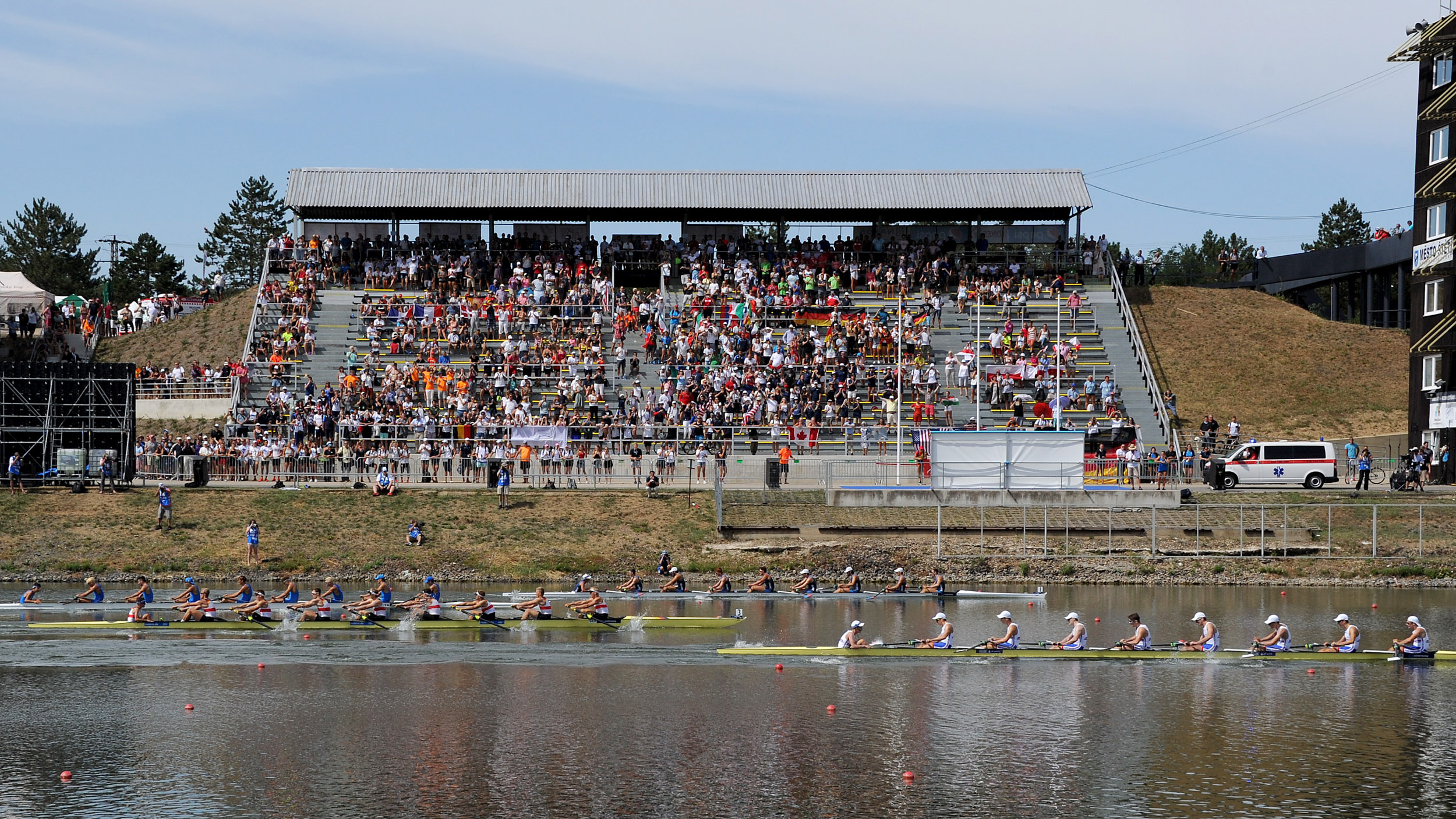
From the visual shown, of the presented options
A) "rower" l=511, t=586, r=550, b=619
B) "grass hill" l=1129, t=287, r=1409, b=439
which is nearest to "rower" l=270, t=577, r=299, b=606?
"rower" l=511, t=586, r=550, b=619

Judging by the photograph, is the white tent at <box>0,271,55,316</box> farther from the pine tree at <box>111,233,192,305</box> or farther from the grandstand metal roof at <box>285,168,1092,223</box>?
the pine tree at <box>111,233,192,305</box>

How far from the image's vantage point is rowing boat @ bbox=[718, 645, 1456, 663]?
104 feet

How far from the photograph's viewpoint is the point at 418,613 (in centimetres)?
3594

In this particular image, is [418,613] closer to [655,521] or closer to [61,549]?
[655,521]

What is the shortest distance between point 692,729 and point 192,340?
153 ft

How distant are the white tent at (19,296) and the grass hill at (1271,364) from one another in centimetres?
5240

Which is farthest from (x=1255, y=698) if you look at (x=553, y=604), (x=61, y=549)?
(x=61, y=549)

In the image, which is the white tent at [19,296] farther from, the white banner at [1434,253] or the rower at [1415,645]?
the white banner at [1434,253]

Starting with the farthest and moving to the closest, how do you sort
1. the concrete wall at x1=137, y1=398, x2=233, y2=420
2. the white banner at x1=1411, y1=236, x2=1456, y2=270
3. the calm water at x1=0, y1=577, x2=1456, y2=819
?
the concrete wall at x1=137, y1=398, x2=233, y2=420, the white banner at x1=1411, y1=236, x2=1456, y2=270, the calm water at x1=0, y1=577, x2=1456, y2=819

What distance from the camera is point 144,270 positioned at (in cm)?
10462

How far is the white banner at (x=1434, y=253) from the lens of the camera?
53.3 meters

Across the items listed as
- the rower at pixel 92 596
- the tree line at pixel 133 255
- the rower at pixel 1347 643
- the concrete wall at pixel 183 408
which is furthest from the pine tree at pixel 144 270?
the rower at pixel 1347 643

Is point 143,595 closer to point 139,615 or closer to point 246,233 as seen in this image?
point 139,615

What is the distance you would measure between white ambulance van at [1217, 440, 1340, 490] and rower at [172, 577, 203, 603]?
34.9 metres
